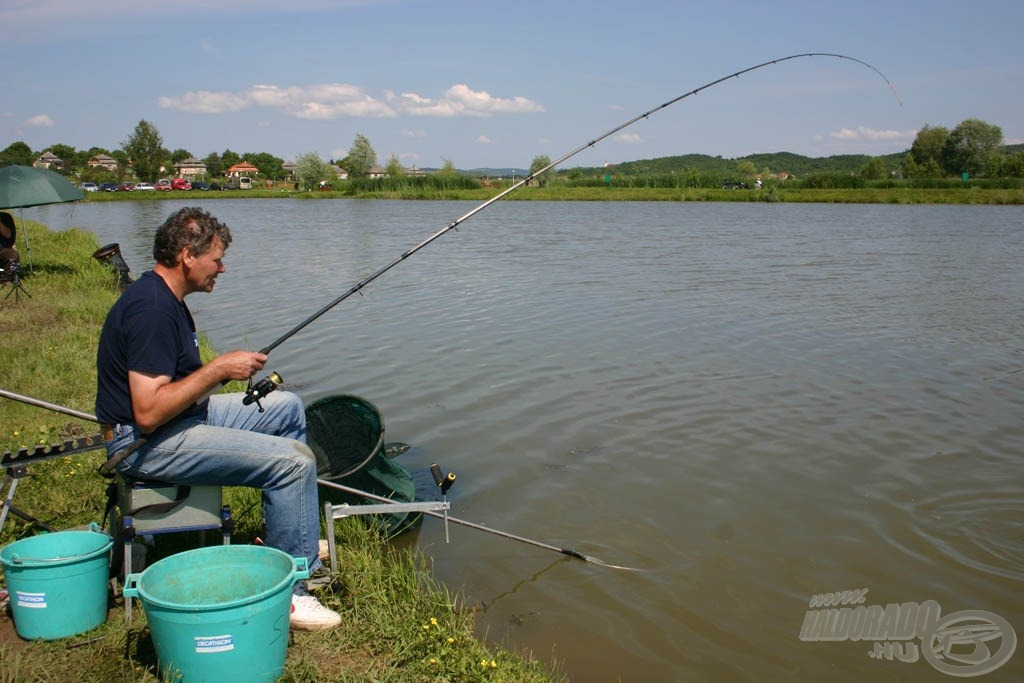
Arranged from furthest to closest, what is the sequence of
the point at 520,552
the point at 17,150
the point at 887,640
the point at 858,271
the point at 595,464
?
the point at 17,150 → the point at 858,271 → the point at 595,464 → the point at 520,552 → the point at 887,640

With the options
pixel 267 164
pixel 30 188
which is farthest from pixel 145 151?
pixel 30 188

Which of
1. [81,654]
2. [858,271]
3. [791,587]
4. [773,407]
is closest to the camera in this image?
[81,654]

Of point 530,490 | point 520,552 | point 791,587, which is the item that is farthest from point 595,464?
point 791,587

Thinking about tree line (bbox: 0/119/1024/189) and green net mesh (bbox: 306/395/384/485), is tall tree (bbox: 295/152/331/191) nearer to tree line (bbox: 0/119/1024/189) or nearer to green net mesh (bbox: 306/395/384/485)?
tree line (bbox: 0/119/1024/189)

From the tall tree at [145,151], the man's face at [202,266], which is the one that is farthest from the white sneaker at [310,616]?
the tall tree at [145,151]

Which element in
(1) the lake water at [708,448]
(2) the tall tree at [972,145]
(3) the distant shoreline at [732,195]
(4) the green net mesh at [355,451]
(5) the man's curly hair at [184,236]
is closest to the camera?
(5) the man's curly hair at [184,236]

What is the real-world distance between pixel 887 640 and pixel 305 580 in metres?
2.75

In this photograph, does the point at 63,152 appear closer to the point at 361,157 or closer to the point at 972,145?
the point at 361,157

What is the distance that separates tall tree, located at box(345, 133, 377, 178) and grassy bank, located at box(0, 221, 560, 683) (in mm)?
85873

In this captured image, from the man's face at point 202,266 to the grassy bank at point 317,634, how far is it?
1210 mm

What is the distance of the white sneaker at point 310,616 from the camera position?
3344 millimetres

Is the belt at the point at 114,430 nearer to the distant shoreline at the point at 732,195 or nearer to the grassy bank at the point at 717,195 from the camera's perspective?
the distant shoreline at the point at 732,195

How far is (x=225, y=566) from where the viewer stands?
10.3ft

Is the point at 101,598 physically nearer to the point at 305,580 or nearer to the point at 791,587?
the point at 305,580
